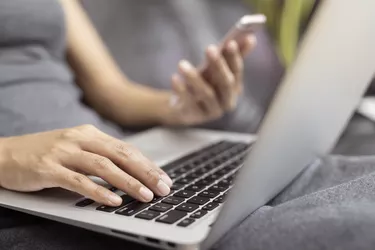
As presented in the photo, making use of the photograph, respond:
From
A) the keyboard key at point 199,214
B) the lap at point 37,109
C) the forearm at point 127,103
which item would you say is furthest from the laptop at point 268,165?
the forearm at point 127,103

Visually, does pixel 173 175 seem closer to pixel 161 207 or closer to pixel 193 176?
pixel 193 176

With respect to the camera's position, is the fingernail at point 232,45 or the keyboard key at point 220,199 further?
the fingernail at point 232,45

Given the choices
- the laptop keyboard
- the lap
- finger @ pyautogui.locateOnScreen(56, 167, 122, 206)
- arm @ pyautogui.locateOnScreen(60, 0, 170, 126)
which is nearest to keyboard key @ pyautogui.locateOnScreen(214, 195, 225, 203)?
the laptop keyboard

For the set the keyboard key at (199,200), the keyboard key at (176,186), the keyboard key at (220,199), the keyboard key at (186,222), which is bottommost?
the keyboard key at (176,186)

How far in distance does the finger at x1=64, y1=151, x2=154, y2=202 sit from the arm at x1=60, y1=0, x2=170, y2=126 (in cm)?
48

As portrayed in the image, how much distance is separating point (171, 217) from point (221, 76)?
0.42m

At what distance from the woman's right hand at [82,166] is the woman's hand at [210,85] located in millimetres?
328

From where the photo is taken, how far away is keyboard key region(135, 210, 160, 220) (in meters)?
0.57

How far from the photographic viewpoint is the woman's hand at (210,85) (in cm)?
93

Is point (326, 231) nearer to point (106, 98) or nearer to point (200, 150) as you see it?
point (200, 150)

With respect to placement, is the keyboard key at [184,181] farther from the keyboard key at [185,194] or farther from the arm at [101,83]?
the arm at [101,83]

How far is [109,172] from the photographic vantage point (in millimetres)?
612

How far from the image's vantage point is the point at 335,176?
731mm

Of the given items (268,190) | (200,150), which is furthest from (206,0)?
(268,190)
